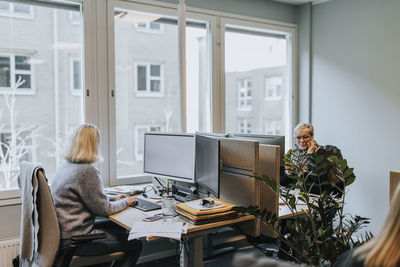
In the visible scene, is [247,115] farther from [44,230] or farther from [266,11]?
[44,230]

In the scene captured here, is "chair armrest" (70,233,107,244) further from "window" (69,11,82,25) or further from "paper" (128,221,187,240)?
"window" (69,11,82,25)

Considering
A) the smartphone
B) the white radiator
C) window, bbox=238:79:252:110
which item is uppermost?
window, bbox=238:79:252:110

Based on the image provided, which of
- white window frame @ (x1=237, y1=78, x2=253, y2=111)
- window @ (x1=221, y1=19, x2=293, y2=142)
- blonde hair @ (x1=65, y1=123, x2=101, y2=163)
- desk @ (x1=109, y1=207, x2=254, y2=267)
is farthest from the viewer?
white window frame @ (x1=237, y1=78, x2=253, y2=111)

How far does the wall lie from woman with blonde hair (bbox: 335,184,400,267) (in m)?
2.97

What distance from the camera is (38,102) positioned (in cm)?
309

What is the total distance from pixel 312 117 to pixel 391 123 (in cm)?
101

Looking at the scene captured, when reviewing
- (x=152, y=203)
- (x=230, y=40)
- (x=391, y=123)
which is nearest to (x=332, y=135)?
(x=391, y=123)

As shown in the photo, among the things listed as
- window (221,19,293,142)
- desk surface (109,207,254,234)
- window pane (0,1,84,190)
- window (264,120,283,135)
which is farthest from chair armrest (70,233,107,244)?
window (264,120,283,135)

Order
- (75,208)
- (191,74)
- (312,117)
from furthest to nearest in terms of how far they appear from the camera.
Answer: (312,117) → (191,74) → (75,208)

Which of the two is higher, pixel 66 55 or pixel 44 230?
pixel 66 55

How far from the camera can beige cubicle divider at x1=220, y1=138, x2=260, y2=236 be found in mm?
2184

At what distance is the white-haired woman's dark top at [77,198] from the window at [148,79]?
4.55 feet

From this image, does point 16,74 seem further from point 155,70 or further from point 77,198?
point 77,198

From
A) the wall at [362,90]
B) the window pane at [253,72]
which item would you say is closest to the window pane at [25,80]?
the window pane at [253,72]
